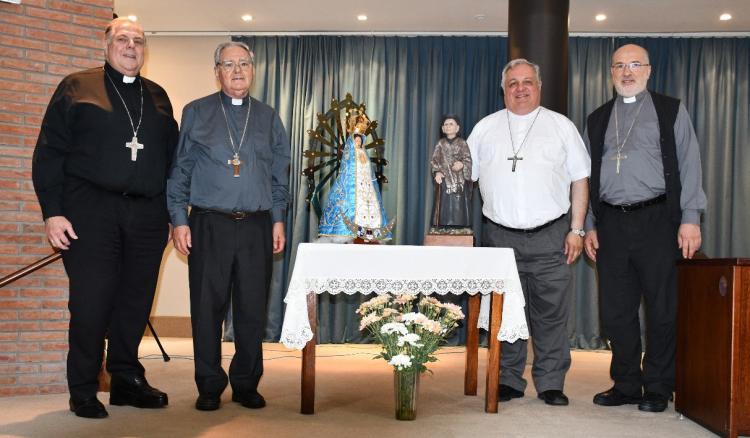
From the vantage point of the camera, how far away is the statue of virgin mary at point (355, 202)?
408cm

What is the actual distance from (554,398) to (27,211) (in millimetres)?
3019

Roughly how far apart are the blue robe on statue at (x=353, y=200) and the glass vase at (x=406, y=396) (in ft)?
2.77

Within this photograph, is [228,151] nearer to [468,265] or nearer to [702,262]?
[468,265]

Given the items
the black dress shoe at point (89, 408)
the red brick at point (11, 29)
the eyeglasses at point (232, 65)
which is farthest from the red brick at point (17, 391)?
the eyeglasses at point (232, 65)

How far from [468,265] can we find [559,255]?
0.65 m

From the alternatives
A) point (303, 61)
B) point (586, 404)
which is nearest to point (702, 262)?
point (586, 404)

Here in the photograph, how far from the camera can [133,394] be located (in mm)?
3752

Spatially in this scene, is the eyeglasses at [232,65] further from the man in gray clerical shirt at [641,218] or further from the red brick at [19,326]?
the man in gray clerical shirt at [641,218]

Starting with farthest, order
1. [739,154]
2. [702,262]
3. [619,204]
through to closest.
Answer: [739,154] < [619,204] < [702,262]

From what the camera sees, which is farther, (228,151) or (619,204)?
(619,204)

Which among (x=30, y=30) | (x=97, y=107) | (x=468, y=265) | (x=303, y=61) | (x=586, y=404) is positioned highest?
(x=303, y=61)

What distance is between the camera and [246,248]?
376 centimetres

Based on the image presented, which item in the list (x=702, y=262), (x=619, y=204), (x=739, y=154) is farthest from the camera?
(x=739, y=154)

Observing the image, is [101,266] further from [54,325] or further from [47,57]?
[47,57]
